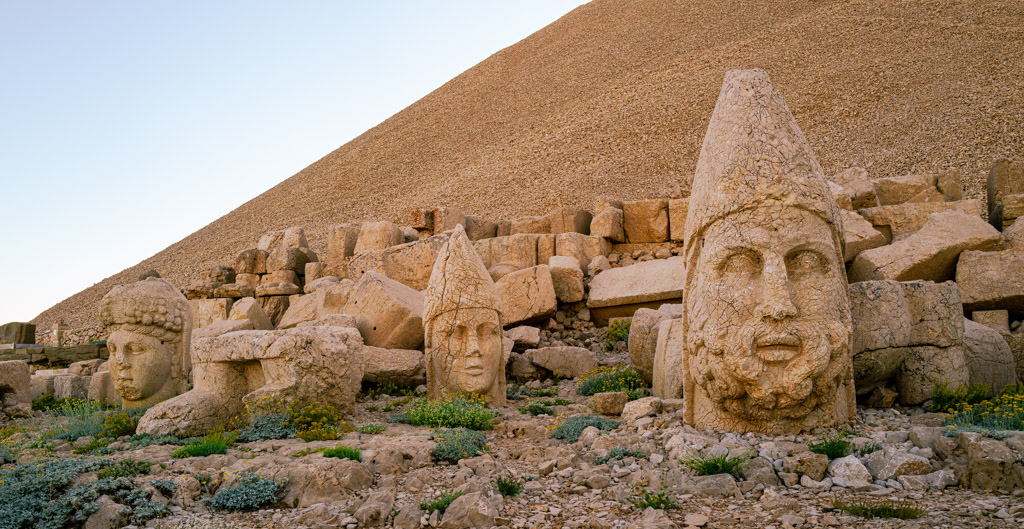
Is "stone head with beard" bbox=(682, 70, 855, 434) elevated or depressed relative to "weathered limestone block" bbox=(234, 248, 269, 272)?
depressed

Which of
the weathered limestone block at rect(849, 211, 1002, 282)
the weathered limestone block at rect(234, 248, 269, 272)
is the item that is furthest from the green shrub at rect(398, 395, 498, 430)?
the weathered limestone block at rect(234, 248, 269, 272)

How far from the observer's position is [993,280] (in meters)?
9.69

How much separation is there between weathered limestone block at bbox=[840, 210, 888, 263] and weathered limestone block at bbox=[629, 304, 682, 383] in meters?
4.51

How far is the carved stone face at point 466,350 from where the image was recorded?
8.66 meters

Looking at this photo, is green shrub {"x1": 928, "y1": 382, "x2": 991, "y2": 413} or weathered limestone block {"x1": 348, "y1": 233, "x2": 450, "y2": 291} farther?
weathered limestone block {"x1": 348, "y1": 233, "x2": 450, "y2": 291}

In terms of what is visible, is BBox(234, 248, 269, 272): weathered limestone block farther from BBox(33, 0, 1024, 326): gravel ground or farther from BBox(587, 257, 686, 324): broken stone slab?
BBox(33, 0, 1024, 326): gravel ground

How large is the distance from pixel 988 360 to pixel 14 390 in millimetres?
11971

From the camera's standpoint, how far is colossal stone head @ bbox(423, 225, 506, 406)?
8688 mm

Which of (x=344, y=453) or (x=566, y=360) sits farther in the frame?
(x=566, y=360)

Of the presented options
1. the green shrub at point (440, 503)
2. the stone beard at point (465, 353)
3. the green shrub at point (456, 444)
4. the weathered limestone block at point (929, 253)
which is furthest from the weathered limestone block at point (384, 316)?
the weathered limestone block at point (929, 253)

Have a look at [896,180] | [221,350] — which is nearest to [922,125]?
[896,180]

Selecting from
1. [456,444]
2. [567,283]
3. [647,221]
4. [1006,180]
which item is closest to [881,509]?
[456,444]

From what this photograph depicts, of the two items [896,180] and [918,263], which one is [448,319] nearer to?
[918,263]

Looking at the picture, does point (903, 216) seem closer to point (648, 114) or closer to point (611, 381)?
point (611, 381)
